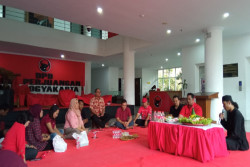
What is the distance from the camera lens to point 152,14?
225 inches

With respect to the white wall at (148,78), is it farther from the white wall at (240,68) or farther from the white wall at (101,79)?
the white wall at (240,68)

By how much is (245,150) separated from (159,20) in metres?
4.24

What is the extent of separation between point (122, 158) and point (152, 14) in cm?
410

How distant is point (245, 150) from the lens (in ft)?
11.9

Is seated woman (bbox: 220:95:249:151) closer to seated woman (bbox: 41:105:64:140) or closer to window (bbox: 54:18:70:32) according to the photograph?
seated woman (bbox: 41:105:64:140)

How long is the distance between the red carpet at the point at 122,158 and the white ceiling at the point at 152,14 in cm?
346

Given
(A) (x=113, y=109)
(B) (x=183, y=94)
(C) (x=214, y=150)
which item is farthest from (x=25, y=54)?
(C) (x=214, y=150)

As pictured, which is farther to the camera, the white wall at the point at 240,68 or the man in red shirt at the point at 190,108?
the white wall at the point at 240,68

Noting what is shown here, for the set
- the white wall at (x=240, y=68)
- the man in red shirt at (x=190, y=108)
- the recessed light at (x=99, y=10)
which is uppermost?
the recessed light at (x=99, y=10)

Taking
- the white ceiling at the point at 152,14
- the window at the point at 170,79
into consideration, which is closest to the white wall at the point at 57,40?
the white ceiling at the point at 152,14

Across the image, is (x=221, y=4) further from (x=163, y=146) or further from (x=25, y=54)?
(x=25, y=54)

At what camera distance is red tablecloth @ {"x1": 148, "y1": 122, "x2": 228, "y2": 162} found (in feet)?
→ 10.1

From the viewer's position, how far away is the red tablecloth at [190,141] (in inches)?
121

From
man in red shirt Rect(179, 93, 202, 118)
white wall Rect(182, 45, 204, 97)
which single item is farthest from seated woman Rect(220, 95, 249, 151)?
white wall Rect(182, 45, 204, 97)
